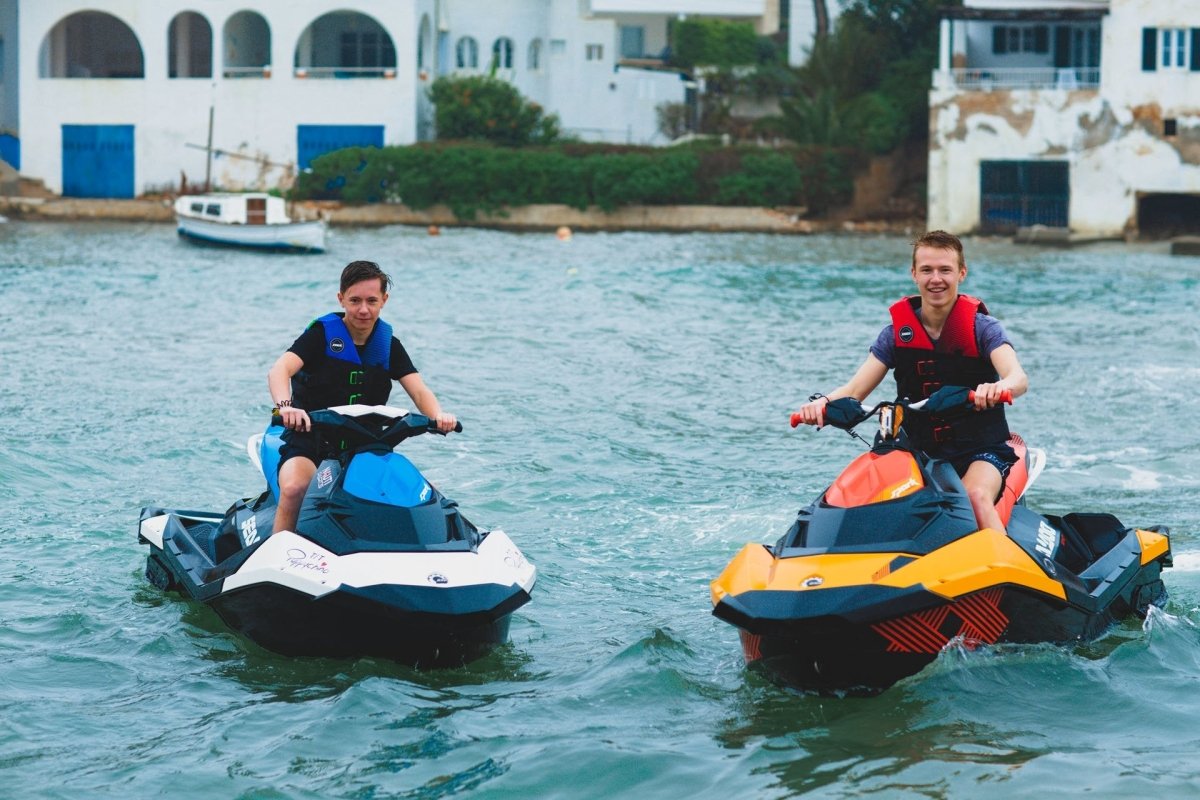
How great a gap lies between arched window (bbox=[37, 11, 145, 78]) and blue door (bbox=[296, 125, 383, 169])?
27.0ft

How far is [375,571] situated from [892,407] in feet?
7.10

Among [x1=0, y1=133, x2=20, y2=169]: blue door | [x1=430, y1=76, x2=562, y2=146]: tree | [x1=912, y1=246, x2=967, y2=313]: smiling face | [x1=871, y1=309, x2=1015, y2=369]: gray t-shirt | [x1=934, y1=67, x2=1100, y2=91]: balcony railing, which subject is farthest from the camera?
[x1=0, y1=133, x2=20, y2=169]: blue door

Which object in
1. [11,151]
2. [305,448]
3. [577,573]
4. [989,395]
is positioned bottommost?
[577,573]

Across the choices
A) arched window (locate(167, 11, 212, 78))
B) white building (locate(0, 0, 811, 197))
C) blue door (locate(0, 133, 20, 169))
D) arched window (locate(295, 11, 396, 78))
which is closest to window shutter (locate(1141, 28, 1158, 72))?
white building (locate(0, 0, 811, 197))

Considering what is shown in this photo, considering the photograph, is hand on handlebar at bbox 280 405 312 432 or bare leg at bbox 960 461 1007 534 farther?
hand on handlebar at bbox 280 405 312 432

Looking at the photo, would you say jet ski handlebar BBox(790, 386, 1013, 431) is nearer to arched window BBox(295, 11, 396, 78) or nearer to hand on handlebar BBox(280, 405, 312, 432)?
hand on handlebar BBox(280, 405, 312, 432)

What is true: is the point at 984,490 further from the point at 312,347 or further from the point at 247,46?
the point at 247,46

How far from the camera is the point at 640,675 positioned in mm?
7559

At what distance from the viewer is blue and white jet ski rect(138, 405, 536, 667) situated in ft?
22.9

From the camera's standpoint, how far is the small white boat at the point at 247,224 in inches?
1591

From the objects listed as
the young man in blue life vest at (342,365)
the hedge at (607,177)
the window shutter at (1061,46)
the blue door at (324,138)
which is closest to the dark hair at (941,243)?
the young man in blue life vest at (342,365)

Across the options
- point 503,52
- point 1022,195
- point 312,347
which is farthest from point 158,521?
point 503,52

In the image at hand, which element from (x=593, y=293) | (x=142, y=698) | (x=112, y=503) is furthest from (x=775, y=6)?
(x=142, y=698)

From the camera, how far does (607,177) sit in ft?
157
